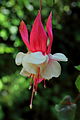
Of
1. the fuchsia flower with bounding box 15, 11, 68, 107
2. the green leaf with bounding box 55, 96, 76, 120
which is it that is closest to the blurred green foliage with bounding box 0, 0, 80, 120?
the green leaf with bounding box 55, 96, 76, 120

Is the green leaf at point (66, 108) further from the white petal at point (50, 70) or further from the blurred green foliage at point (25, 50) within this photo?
the blurred green foliage at point (25, 50)

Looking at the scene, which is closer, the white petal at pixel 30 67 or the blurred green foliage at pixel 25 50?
the white petal at pixel 30 67

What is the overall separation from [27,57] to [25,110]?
1.45 m

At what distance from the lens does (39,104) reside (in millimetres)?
2205

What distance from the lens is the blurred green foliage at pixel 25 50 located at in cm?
185

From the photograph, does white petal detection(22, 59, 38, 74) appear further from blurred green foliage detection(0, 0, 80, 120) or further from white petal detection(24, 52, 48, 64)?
blurred green foliage detection(0, 0, 80, 120)

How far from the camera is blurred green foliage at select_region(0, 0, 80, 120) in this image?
1.85 m

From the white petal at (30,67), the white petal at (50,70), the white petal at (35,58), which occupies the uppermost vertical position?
the white petal at (35,58)

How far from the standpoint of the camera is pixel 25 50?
1871 mm

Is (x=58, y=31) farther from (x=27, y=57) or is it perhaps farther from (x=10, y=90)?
(x=27, y=57)

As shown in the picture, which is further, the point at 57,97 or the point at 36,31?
the point at 57,97

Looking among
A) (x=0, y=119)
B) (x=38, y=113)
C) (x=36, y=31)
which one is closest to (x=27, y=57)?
(x=36, y=31)

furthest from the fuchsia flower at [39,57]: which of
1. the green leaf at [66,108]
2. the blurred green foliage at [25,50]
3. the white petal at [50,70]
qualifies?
the blurred green foliage at [25,50]

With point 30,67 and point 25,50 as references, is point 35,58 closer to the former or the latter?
point 30,67
